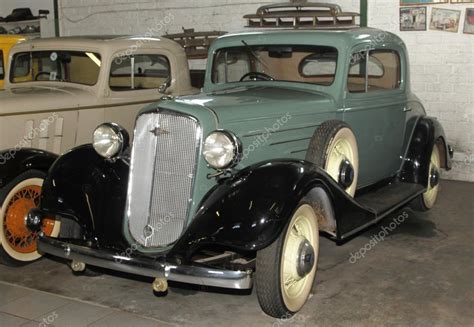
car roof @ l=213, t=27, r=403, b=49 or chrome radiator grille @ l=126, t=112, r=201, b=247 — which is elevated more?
car roof @ l=213, t=27, r=403, b=49

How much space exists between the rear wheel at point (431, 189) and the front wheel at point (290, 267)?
2.21 metres

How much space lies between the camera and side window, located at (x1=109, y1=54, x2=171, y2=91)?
551cm

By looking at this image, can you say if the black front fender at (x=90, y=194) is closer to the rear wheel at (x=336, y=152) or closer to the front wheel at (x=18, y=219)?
the front wheel at (x=18, y=219)

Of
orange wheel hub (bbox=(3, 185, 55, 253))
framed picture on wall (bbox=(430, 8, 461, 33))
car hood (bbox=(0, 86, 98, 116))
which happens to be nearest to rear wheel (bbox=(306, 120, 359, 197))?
orange wheel hub (bbox=(3, 185, 55, 253))

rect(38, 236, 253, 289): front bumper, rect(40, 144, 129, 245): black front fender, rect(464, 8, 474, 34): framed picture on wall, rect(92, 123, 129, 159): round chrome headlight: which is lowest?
rect(38, 236, 253, 289): front bumper

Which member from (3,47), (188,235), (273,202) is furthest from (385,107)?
(3,47)

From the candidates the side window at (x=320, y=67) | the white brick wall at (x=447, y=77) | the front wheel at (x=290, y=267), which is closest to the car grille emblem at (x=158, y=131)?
the front wheel at (x=290, y=267)

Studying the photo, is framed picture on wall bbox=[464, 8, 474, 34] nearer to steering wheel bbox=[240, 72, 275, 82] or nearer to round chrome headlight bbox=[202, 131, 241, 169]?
steering wheel bbox=[240, 72, 275, 82]

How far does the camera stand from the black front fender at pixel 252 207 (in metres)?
2.96

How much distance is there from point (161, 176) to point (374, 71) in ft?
7.58

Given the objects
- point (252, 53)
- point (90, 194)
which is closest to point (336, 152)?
point (252, 53)

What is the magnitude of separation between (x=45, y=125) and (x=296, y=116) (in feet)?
7.62

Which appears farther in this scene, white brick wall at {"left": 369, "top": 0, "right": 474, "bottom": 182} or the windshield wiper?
white brick wall at {"left": 369, "top": 0, "right": 474, "bottom": 182}

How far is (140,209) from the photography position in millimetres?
3418
